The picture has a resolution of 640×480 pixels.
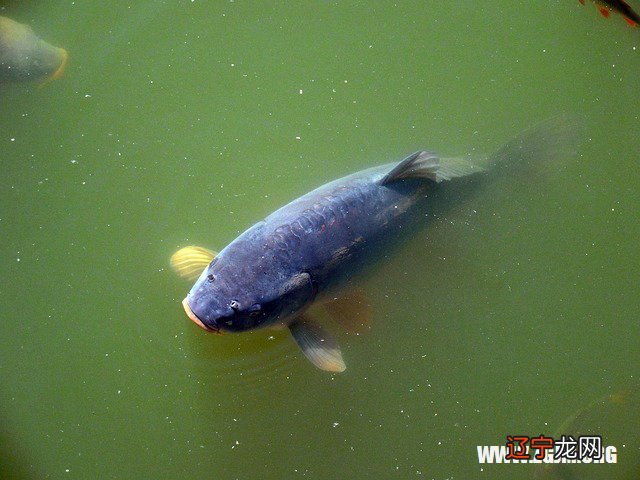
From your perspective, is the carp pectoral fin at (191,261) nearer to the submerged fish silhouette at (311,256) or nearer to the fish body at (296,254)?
the submerged fish silhouette at (311,256)

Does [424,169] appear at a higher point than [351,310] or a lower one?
higher

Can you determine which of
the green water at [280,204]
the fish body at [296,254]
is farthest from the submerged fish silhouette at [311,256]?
the green water at [280,204]

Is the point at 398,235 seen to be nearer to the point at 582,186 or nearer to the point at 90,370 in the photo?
the point at 582,186

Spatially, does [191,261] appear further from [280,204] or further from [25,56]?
[25,56]

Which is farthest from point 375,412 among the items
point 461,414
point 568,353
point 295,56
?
point 295,56

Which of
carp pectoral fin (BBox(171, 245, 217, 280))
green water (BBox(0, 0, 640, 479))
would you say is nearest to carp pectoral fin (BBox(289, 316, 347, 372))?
green water (BBox(0, 0, 640, 479))

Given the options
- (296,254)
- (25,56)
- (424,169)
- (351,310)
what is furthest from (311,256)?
(25,56)

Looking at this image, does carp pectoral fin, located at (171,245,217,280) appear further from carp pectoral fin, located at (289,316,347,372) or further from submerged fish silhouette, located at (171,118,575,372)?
carp pectoral fin, located at (289,316,347,372)
